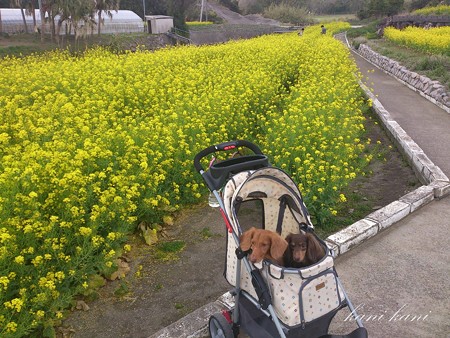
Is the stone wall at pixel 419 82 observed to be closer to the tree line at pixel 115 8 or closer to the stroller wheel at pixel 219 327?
the stroller wheel at pixel 219 327

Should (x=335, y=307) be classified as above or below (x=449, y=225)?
above

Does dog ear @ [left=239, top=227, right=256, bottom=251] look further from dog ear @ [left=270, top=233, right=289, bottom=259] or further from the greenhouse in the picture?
the greenhouse

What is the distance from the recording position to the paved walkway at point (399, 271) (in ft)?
11.0

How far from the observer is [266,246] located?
2584mm

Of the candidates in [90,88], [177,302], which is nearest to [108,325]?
[177,302]

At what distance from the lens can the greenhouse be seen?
132ft

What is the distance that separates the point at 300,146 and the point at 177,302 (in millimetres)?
2634

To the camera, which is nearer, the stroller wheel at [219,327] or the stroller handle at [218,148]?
the stroller wheel at [219,327]

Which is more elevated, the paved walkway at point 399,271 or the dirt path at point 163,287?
the paved walkway at point 399,271

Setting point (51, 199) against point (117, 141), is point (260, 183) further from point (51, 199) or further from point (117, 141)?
point (117, 141)

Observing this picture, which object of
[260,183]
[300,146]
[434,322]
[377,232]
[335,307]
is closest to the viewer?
[335,307]

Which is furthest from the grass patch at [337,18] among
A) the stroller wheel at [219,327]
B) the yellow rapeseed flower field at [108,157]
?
the stroller wheel at [219,327]

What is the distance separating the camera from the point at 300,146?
5.41 m

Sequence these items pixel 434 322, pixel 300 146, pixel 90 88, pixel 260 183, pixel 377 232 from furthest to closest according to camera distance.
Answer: pixel 90 88, pixel 300 146, pixel 377 232, pixel 434 322, pixel 260 183
